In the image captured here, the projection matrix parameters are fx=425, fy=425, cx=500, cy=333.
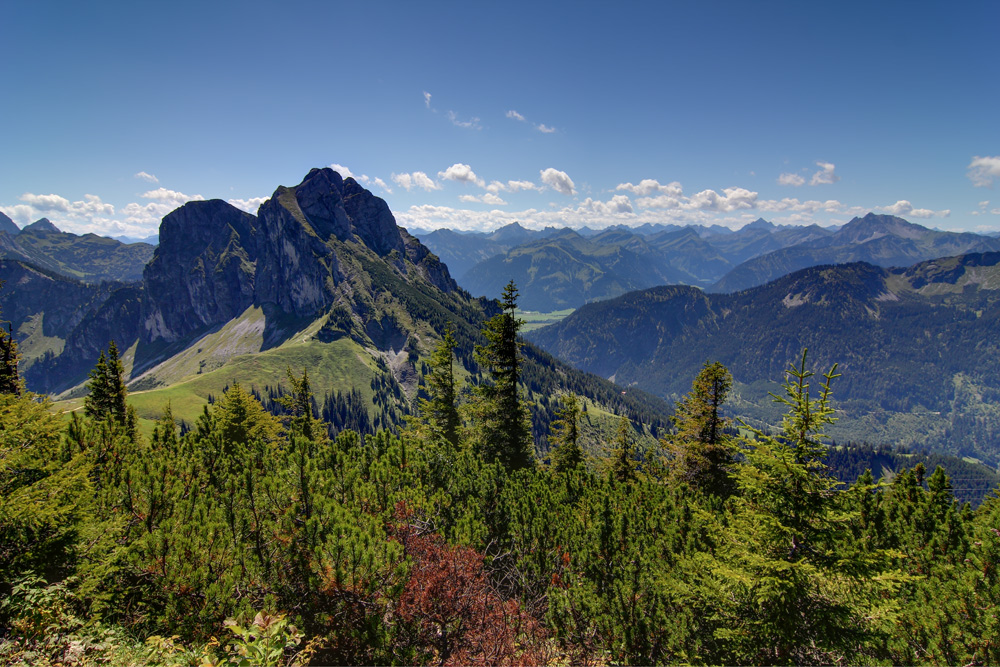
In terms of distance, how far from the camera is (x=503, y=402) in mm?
28781

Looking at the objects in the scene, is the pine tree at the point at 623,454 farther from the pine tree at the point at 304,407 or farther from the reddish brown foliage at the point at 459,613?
the pine tree at the point at 304,407

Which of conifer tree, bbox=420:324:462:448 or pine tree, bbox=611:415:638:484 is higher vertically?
conifer tree, bbox=420:324:462:448

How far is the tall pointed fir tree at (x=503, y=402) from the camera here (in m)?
28.4

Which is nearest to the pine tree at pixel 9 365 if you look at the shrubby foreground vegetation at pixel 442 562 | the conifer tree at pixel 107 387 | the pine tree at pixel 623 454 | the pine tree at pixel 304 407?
the conifer tree at pixel 107 387

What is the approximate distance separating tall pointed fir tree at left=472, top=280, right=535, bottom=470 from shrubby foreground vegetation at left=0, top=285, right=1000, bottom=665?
14615 millimetres

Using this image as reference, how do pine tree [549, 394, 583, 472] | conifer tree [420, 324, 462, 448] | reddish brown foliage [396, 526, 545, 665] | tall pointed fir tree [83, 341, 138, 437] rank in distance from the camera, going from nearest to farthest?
reddish brown foliage [396, 526, 545, 665], conifer tree [420, 324, 462, 448], pine tree [549, 394, 583, 472], tall pointed fir tree [83, 341, 138, 437]

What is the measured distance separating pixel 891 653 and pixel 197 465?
17648 mm

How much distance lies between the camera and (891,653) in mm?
9609

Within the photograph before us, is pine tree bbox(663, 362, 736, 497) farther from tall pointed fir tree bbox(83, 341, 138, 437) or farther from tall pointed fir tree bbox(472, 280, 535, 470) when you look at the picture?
tall pointed fir tree bbox(83, 341, 138, 437)

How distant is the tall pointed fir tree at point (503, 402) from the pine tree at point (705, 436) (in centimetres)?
979

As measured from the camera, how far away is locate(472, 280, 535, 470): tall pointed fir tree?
28406 mm

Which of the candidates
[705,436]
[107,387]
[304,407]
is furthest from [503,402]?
[107,387]

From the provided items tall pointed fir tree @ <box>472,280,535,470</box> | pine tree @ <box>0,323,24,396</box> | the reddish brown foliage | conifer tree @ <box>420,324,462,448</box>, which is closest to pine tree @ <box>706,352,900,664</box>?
the reddish brown foliage

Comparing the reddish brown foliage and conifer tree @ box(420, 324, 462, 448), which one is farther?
conifer tree @ box(420, 324, 462, 448)
